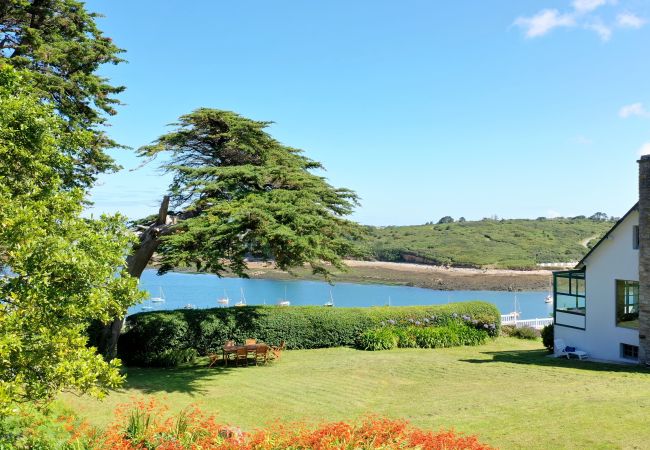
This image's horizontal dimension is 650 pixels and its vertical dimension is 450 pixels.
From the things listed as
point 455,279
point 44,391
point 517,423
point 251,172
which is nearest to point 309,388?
point 517,423

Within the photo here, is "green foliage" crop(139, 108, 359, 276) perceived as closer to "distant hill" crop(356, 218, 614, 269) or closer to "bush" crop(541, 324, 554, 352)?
"bush" crop(541, 324, 554, 352)

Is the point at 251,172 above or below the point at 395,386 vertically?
above

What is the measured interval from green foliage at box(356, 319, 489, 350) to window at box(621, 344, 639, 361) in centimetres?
630

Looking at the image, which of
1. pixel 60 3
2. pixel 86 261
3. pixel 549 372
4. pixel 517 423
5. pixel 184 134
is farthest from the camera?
pixel 184 134

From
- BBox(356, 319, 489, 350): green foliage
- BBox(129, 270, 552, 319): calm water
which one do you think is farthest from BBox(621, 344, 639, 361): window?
BBox(129, 270, 552, 319): calm water

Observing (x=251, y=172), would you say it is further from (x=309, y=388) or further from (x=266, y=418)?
(x=266, y=418)

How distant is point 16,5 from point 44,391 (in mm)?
15407

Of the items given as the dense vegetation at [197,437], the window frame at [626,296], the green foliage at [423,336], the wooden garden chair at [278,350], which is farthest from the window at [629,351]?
the dense vegetation at [197,437]

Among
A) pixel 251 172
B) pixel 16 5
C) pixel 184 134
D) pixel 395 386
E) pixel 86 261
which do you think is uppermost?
pixel 16 5

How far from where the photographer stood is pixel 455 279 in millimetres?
91375

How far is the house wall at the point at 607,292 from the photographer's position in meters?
18.5

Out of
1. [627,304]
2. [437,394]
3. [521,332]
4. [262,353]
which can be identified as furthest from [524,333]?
[437,394]

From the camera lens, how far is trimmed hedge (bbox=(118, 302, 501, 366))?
57.6 ft

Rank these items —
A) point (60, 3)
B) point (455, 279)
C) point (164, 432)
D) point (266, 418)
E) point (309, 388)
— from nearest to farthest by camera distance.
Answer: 1. point (164, 432)
2. point (266, 418)
3. point (309, 388)
4. point (60, 3)
5. point (455, 279)
